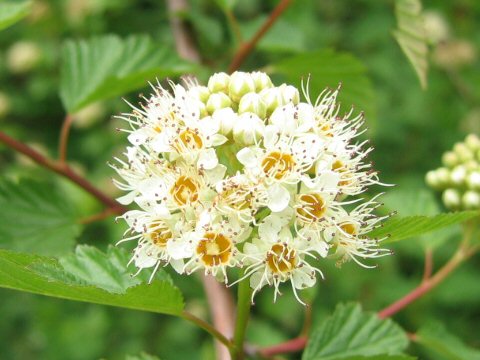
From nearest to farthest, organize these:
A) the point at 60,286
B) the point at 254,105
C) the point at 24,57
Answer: the point at 60,286, the point at 254,105, the point at 24,57

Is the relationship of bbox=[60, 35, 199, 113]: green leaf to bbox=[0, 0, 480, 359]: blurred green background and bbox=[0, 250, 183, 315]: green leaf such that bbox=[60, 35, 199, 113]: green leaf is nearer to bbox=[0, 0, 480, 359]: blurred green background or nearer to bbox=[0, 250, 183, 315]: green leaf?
bbox=[0, 0, 480, 359]: blurred green background

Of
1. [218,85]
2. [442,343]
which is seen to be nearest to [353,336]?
[442,343]

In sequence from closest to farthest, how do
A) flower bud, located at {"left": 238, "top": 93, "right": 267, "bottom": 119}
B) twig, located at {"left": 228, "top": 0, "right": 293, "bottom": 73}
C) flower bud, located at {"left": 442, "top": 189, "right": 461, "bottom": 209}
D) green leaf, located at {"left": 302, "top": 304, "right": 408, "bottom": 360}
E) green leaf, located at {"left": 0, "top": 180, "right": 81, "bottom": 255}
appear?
flower bud, located at {"left": 238, "top": 93, "right": 267, "bottom": 119}
green leaf, located at {"left": 302, "top": 304, "right": 408, "bottom": 360}
green leaf, located at {"left": 0, "top": 180, "right": 81, "bottom": 255}
flower bud, located at {"left": 442, "top": 189, "right": 461, "bottom": 209}
twig, located at {"left": 228, "top": 0, "right": 293, "bottom": 73}

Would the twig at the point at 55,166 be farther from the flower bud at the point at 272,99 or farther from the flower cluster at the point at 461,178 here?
the flower cluster at the point at 461,178

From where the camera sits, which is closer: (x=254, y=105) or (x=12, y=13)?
(x=254, y=105)

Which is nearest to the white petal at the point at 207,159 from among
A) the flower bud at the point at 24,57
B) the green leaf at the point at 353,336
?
the green leaf at the point at 353,336

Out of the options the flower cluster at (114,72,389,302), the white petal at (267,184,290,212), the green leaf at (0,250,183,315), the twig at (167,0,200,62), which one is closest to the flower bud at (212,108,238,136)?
the flower cluster at (114,72,389,302)

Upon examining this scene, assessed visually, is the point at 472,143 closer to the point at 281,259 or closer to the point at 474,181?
the point at 474,181
